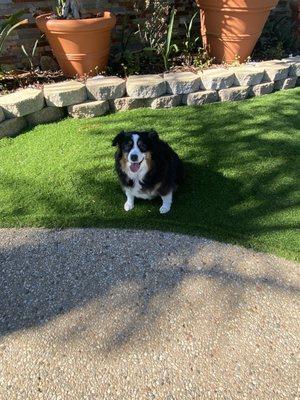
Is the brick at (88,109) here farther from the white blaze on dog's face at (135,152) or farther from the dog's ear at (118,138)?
the white blaze on dog's face at (135,152)

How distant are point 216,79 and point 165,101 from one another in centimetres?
71

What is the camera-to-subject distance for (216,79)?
4887 mm

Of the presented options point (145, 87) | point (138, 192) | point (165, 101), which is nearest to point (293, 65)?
point (165, 101)

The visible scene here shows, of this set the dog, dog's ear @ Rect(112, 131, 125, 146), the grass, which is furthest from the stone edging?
dog's ear @ Rect(112, 131, 125, 146)

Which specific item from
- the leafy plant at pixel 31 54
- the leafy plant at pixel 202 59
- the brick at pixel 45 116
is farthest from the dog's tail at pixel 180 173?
the leafy plant at pixel 31 54

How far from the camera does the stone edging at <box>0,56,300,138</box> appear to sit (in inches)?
173

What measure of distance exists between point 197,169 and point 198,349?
201 cm

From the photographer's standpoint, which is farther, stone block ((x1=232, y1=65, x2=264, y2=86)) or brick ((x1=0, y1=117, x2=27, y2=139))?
stone block ((x1=232, y1=65, x2=264, y2=86))

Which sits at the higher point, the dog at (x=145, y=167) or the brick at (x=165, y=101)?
the dog at (x=145, y=167)

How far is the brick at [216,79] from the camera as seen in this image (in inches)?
192

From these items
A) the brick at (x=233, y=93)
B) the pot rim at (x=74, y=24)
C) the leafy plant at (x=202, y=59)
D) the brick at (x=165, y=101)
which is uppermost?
the pot rim at (x=74, y=24)

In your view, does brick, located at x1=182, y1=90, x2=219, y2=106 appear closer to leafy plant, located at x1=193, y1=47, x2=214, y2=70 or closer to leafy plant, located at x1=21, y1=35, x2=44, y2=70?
leafy plant, located at x1=193, y1=47, x2=214, y2=70

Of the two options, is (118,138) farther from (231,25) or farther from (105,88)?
(231,25)

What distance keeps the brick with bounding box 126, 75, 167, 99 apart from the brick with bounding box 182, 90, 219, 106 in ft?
1.11
